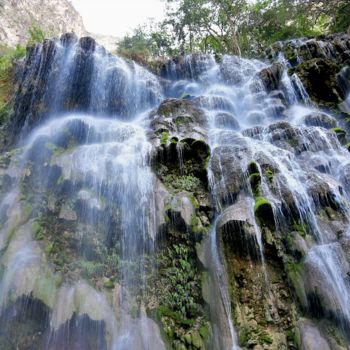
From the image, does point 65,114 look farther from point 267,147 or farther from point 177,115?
point 267,147

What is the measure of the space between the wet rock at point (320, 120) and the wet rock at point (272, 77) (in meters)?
3.12

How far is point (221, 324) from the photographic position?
589cm

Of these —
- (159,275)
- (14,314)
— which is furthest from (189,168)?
(14,314)

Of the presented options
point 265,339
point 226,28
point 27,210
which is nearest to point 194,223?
point 265,339

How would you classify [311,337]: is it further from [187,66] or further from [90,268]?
[187,66]

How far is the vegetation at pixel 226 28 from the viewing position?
2134 cm

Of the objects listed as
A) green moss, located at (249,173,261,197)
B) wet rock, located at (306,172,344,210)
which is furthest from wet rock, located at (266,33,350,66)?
green moss, located at (249,173,261,197)

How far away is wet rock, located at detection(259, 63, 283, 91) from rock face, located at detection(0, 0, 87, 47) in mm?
14698

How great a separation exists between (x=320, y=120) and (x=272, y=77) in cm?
407

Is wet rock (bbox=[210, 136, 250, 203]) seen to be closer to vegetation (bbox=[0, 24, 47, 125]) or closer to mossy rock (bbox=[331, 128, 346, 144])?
mossy rock (bbox=[331, 128, 346, 144])

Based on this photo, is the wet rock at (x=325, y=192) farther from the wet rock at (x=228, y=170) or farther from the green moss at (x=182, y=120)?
the green moss at (x=182, y=120)

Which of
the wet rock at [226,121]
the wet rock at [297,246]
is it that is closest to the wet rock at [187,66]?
the wet rock at [226,121]

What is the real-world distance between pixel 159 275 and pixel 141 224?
1.24 meters

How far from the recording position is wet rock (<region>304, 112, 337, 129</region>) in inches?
455
